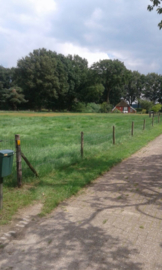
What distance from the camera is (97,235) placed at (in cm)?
378

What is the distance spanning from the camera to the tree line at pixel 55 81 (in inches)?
2534

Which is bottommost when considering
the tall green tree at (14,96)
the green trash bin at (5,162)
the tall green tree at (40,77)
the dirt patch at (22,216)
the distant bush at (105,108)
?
the dirt patch at (22,216)

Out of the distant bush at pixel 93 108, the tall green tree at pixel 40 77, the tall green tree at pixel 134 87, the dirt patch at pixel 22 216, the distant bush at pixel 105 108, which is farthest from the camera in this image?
the tall green tree at pixel 134 87

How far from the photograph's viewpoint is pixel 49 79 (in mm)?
63875

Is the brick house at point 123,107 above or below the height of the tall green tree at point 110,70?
below

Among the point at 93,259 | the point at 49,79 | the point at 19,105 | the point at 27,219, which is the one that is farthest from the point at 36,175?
the point at 19,105

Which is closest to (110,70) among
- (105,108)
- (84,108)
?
(105,108)

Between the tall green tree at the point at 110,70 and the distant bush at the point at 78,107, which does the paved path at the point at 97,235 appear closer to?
the distant bush at the point at 78,107

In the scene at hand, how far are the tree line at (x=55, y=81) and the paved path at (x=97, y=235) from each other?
6055cm

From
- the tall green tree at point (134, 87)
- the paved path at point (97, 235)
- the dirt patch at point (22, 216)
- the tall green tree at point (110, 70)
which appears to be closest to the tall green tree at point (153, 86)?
the tall green tree at point (134, 87)

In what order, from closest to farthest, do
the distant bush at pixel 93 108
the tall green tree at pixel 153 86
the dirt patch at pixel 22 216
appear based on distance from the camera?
the dirt patch at pixel 22 216 → the distant bush at pixel 93 108 → the tall green tree at pixel 153 86

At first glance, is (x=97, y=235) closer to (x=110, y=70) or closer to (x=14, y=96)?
(x=14, y=96)

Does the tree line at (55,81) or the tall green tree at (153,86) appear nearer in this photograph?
the tree line at (55,81)

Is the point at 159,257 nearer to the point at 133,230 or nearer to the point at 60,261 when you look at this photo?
the point at 133,230
